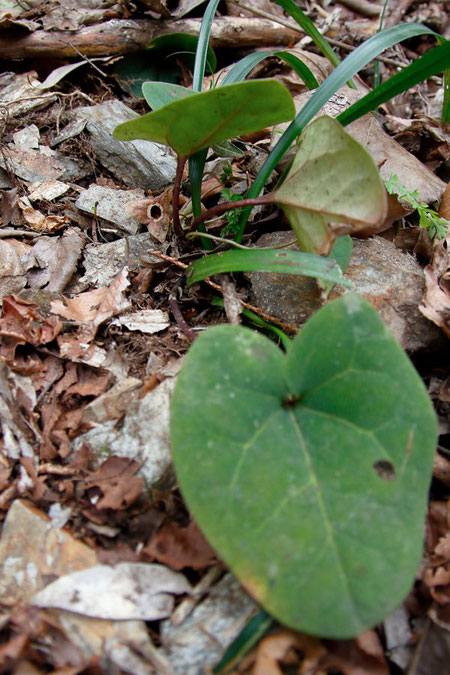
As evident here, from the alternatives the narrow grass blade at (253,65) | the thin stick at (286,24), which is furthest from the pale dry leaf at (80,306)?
the thin stick at (286,24)

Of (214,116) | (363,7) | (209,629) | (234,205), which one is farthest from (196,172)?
(363,7)

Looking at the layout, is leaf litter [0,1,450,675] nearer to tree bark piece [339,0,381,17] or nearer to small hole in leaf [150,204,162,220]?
small hole in leaf [150,204,162,220]

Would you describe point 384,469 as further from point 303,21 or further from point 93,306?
point 303,21

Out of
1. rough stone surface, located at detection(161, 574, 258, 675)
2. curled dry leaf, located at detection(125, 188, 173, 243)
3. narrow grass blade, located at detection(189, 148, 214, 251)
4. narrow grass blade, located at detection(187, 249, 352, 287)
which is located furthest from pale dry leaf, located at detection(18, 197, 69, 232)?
rough stone surface, located at detection(161, 574, 258, 675)

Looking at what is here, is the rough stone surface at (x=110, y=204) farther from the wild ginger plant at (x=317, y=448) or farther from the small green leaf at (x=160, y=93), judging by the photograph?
the wild ginger plant at (x=317, y=448)

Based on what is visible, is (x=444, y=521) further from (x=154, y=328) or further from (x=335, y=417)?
(x=154, y=328)

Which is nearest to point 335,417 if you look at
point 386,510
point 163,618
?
point 386,510
